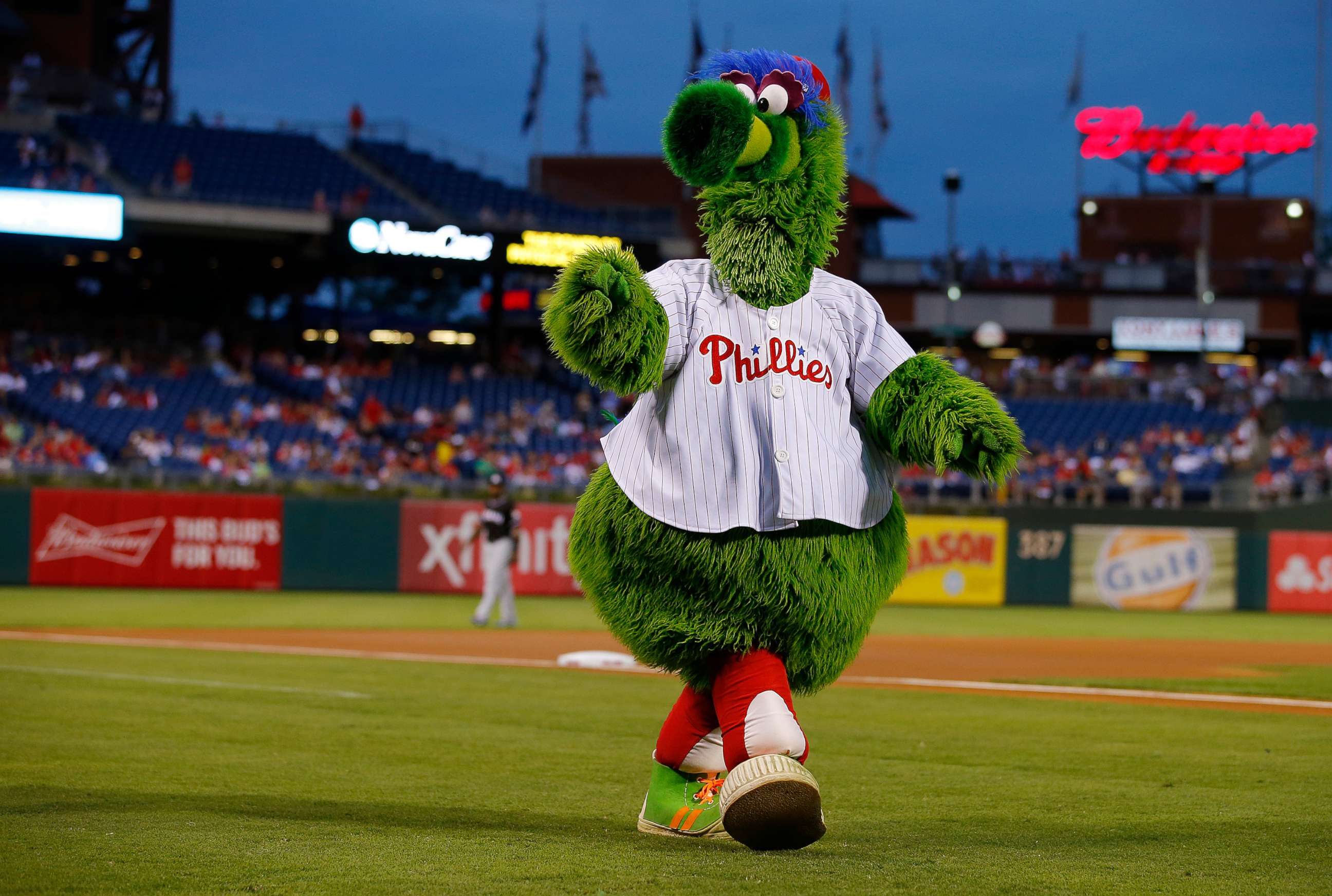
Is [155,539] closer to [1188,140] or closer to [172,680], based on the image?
[172,680]

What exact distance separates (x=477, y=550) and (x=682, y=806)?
17.8 m

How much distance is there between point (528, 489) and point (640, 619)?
60.1 ft

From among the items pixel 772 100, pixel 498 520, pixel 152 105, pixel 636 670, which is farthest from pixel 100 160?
pixel 772 100

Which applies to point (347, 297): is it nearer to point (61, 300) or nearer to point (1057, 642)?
point (61, 300)

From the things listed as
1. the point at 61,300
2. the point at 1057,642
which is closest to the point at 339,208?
the point at 61,300

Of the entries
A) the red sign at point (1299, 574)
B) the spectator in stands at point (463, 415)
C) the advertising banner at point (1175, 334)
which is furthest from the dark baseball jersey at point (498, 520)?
the advertising banner at point (1175, 334)

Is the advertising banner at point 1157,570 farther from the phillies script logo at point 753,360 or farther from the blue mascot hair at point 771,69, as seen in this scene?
the phillies script logo at point 753,360

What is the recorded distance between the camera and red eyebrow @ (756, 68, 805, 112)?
4586mm

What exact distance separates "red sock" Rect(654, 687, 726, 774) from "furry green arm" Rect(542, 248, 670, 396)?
107 cm

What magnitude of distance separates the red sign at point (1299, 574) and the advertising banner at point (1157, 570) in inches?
31.6

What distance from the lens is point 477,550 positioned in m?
22.0

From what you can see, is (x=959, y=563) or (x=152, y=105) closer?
(x=959, y=563)

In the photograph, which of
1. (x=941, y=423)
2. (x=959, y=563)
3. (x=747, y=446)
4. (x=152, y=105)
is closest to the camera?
(x=747, y=446)

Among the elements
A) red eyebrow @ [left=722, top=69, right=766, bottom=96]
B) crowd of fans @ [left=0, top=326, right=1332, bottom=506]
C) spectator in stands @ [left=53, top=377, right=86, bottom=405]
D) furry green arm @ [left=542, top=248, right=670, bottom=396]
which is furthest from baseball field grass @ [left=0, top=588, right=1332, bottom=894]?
spectator in stands @ [left=53, top=377, right=86, bottom=405]
